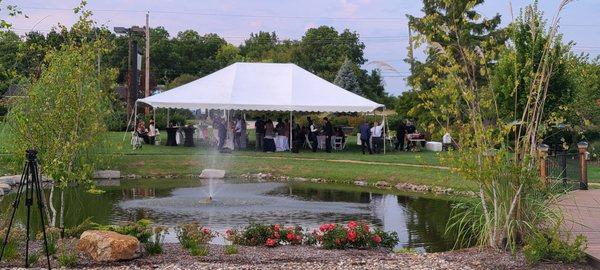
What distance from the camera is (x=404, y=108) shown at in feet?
145

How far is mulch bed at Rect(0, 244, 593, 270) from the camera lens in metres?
8.99

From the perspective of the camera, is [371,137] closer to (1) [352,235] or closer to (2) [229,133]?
(2) [229,133]

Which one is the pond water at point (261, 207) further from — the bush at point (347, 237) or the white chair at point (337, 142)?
the white chair at point (337, 142)

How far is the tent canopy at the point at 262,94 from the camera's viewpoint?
97.7 ft

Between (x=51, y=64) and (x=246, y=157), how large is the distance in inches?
620

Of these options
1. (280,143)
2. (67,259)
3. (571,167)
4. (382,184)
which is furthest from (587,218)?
(280,143)

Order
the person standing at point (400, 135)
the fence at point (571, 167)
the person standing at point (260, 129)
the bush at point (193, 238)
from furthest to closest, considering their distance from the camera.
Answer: the person standing at point (400, 135) < the person standing at point (260, 129) < the fence at point (571, 167) < the bush at point (193, 238)

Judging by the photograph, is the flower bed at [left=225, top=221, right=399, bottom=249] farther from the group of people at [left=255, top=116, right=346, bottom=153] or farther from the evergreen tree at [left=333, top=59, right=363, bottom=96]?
the evergreen tree at [left=333, top=59, right=363, bottom=96]

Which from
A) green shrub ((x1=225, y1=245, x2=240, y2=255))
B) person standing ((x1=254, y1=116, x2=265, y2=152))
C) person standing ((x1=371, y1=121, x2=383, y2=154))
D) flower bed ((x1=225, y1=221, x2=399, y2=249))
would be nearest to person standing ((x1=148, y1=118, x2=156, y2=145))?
person standing ((x1=254, y1=116, x2=265, y2=152))

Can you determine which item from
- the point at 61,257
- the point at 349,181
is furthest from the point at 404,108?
the point at 61,257

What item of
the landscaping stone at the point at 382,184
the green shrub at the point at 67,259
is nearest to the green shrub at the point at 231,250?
the green shrub at the point at 67,259

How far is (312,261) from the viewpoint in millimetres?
9383

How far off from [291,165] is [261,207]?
829cm

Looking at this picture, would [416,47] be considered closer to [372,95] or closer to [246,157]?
[246,157]
